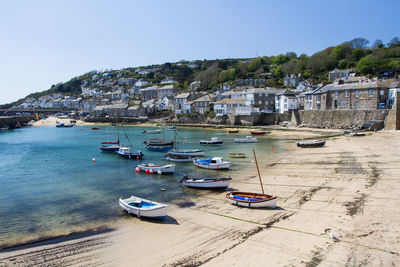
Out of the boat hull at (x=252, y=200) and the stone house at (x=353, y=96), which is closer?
the boat hull at (x=252, y=200)

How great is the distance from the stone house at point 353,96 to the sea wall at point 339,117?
200 centimetres

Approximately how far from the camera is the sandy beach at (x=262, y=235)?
1152 centimetres

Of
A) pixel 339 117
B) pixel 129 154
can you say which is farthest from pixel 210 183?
pixel 339 117

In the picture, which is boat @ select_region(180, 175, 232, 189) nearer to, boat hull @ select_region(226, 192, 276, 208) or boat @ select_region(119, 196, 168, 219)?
boat hull @ select_region(226, 192, 276, 208)

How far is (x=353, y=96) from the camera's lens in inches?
2303

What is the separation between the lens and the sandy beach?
37.8 feet

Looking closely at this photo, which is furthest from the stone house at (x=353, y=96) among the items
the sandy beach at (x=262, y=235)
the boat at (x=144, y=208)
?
the boat at (x=144, y=208)

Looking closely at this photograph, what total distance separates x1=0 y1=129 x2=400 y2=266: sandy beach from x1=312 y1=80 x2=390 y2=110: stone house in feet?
130

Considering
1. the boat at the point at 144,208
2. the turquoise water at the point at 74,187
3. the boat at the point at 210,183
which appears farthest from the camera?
the boat at the point at 210,183

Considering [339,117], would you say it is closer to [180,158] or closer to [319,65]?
[180,158]

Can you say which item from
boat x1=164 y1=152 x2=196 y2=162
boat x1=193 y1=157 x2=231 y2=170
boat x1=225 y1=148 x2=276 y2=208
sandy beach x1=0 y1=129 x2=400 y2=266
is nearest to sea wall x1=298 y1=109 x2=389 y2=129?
sandy beach x1=0 y1=129 x2=400 y2=266

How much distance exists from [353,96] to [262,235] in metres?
55.6

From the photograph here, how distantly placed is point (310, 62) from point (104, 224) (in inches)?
4547

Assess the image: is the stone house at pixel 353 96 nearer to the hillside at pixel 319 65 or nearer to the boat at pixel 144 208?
the hillside at pixel 319 65
